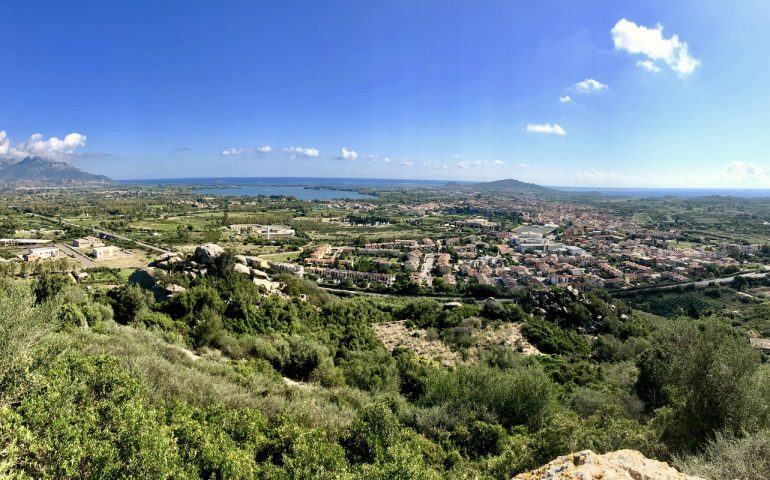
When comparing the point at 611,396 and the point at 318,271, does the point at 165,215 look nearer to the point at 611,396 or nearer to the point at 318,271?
the point at 318,271

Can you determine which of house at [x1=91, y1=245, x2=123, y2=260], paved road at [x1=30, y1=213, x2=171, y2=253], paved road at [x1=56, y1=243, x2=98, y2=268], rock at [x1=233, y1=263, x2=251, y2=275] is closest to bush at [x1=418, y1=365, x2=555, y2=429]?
rock at [x1=233, y1=263, x2=251, y2=275]

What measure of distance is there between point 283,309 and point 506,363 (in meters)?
14.3

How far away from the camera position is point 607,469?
18.8 ft

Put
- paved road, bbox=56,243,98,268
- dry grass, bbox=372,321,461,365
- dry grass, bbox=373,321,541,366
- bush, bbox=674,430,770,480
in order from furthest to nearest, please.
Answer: paved road, bbox=56,243,98,268, dry grass, bbox=373,321,541,366, dry grass, bbox=372,321,461,365, bush, bbox=674,430,770,480

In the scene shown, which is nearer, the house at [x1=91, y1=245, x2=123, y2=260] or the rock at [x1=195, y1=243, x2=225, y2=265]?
the rock at [x1=195, y1=243, x2=225, y2=265]

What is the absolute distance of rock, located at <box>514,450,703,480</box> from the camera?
220 inches

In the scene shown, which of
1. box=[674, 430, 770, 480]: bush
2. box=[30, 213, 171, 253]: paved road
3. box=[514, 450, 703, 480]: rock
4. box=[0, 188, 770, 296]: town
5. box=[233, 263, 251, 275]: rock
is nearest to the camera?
box=[514, 450, 703, 480]: rock

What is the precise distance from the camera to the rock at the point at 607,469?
18.4 ft

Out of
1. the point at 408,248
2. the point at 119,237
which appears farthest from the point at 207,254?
the point at 119,237

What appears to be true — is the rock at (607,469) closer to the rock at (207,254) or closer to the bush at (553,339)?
the bush at (553,339)

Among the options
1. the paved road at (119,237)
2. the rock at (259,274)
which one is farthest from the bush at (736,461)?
the paved road at (119,237)

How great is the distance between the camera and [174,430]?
7.47 m

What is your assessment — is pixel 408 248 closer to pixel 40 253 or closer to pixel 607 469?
pixel 40 253

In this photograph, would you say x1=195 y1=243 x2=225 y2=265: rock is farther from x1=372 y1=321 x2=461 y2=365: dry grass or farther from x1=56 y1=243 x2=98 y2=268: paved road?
x1=56 y1=243 x2=98 y2=268: paved road
